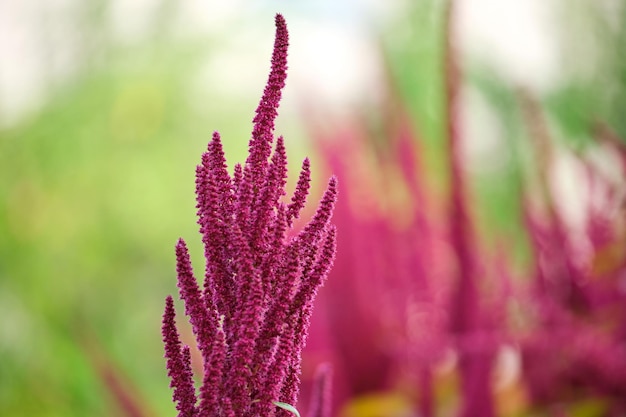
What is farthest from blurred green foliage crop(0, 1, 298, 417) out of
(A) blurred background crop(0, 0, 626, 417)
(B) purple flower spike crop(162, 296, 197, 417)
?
(B) purple flower spike crop(162, 296, 197, 417)

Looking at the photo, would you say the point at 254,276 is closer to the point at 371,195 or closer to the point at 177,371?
the point at 177,371

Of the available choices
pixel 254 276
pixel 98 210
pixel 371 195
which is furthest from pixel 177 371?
pixel 98 210

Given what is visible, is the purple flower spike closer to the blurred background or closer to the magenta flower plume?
the magenta flower plume

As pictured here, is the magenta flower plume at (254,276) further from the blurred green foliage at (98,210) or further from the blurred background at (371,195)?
the blurred green foliage at (98,210)

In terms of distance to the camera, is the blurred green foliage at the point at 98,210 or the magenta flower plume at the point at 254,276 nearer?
the magenta flower plume at the point at 254,276

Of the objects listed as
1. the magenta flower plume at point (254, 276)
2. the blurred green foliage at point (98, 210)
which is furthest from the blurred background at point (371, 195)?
the magenta flower plume at point (254, 276)

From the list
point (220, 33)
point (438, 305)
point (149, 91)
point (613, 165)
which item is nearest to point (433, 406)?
point (438, 305)

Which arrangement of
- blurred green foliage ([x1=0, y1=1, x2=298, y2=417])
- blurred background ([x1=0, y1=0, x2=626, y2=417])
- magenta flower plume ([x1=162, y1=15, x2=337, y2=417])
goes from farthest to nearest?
blurred green foliage ([x1=0, y1=1, x2=298, y2=417]) → blurred background ([x1=0, y1=0, x2=626, y2=417]) → magenta flower plume ([x1=162, y1=15, x2=337, y2=417])
